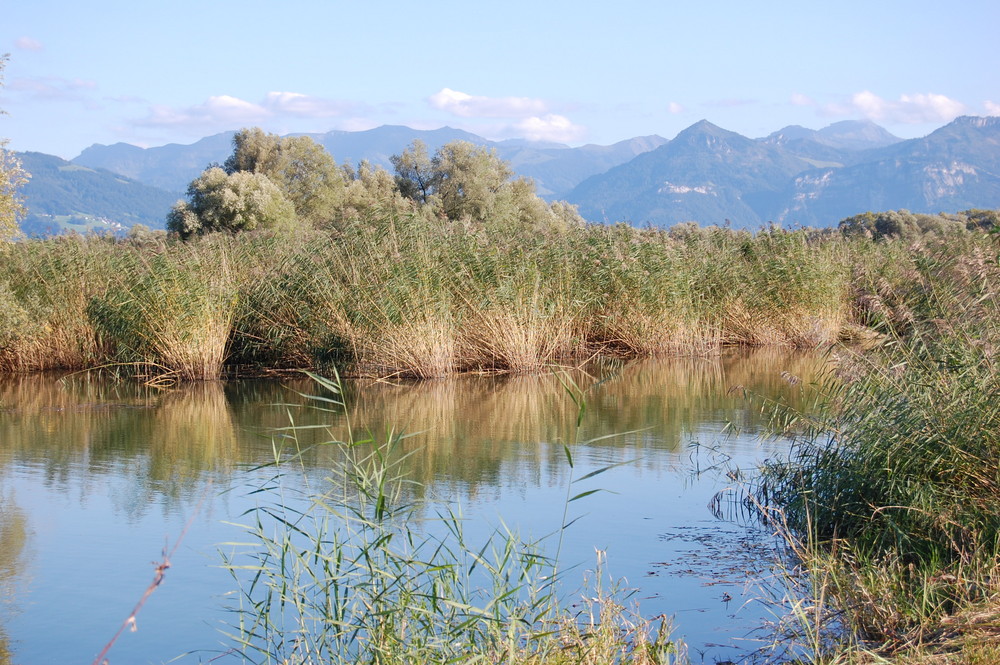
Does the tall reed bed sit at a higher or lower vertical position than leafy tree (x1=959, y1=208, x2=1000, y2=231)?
lower

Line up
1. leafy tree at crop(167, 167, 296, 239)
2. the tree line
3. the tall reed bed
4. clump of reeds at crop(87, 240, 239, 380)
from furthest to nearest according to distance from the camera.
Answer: the tree line → leafy tree at crop(167, 167, 296, 239) → the tall reed bed → clump of reeds at crop(87, 240, 239, 380)

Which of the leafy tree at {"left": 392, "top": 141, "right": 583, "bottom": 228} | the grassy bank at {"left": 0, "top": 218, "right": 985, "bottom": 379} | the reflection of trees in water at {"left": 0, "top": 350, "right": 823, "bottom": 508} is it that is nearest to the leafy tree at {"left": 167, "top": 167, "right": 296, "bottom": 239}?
the leafy tree at {"left": 392, "top": 141, "right": 583, "bottom": 228}

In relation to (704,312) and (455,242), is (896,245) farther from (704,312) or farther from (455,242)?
(455,242)

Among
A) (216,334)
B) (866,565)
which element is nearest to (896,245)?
(216,334)

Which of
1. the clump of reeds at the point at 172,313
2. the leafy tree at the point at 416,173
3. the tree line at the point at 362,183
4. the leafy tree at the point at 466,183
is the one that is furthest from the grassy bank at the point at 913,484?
the leafy tree at the point at 416,173

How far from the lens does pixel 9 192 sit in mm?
16828

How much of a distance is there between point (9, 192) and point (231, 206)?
18.2m

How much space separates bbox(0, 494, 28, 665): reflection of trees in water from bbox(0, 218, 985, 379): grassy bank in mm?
6537

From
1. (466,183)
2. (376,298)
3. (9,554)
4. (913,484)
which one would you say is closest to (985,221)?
(376,298)

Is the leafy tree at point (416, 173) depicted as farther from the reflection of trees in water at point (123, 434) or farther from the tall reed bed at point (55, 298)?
the reflection of trees in water at point (123, 434)

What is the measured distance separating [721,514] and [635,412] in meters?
4.53

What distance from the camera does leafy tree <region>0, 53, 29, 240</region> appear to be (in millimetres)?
16234

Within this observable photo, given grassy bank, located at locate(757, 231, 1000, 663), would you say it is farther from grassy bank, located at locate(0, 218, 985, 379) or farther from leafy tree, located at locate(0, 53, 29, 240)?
leafy tree, located at locate(0, 53, 29, 240)

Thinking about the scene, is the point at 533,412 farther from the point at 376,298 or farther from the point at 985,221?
the point at 985,221
